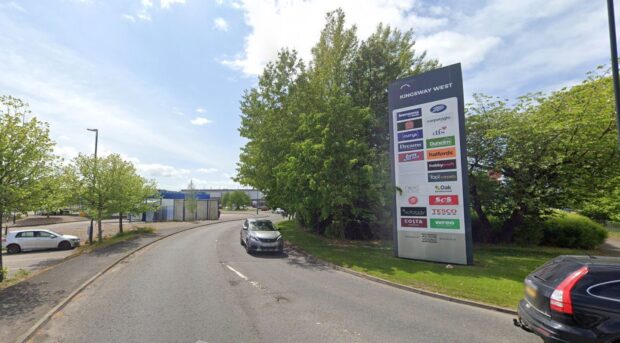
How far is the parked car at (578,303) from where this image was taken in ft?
13.6

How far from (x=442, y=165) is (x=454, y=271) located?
14.2 ft

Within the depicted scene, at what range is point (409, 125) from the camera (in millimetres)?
14242

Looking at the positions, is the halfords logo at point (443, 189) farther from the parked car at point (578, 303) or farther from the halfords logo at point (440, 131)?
the parked car at point (578, 303)

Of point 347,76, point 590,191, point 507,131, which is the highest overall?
point 347,76

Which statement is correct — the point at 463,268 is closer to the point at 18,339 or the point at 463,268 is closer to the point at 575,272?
the point at 575,272

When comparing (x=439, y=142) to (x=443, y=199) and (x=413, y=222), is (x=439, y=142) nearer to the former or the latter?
(x=443, y=199)

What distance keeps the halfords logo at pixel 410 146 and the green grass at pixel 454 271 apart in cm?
504

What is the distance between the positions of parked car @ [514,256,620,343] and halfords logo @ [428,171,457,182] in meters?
7.92

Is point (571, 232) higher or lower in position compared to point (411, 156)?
lower

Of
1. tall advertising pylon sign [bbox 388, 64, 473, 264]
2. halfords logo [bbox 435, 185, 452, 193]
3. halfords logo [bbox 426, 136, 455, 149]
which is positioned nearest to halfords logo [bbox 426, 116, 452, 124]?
tall advertising pylon sign [bbox 388, 64, 473, 264]

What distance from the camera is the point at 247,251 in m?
16.5

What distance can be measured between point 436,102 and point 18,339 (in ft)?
48.2

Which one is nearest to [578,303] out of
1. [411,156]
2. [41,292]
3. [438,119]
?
[438,119]

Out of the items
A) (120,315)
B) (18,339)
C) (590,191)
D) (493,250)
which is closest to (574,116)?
(590,191)
